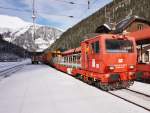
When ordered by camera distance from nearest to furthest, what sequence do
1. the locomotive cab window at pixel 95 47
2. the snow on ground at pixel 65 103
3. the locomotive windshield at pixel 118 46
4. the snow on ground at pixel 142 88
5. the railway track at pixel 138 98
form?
1. the snow on ground at pixel 65 103
2. the railway track at pixel 138 98
3. the snow on ground at pixel 142 88
4. the locomotive windshield at pixel 118 46
5. the locomotive cab window at pixel 95 47

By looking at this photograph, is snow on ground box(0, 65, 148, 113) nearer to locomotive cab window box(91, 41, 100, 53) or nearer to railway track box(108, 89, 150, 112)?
railway track box(108, 89, 150, 112)

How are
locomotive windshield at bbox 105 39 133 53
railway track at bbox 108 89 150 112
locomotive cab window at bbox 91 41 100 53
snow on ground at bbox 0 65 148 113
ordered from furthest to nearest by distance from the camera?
locomotive cab window at bbox 91 41 100 53, locomotive windshield at bbox 105 39 133 53, railway track at bbox 108 89 150 112, snow on ground at bbox 0 65 148 113

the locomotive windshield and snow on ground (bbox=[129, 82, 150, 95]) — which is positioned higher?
the locomotive windshield

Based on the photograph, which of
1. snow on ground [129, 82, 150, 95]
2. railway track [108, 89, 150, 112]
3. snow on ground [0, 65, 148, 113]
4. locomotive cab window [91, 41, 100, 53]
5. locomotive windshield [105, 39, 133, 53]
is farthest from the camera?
locomotive cab window [91, 41, 100, 53]

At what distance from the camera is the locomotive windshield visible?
11.4 metres

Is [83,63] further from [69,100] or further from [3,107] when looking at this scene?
[3,107]

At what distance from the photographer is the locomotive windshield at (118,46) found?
37.3ft

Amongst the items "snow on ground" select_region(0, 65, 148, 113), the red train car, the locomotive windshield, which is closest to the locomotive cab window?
the red train car

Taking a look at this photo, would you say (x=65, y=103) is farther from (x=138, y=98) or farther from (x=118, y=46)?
(x=118, y=46)

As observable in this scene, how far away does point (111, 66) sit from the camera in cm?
1111

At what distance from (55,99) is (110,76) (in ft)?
9.86

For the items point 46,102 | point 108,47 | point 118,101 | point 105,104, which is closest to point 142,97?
point 118,101

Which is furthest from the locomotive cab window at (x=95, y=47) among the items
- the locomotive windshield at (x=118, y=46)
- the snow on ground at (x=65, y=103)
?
the snow on ground at (x=65, y=103)

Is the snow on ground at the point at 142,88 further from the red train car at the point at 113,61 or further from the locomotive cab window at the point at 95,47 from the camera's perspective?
the locomotive cab window at the point at 95,47
